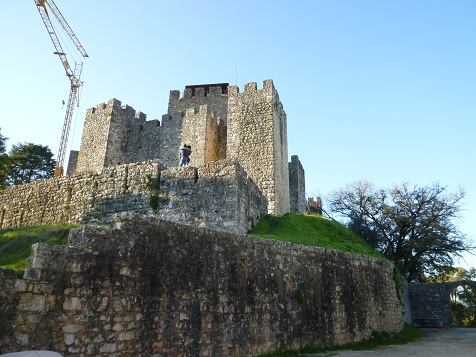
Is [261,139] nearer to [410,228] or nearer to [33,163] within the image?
[410,228]

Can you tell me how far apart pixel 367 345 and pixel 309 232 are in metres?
5.57

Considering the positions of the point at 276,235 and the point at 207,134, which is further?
the point at 207,134

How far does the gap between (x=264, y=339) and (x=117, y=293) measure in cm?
439

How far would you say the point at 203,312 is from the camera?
27.4ft

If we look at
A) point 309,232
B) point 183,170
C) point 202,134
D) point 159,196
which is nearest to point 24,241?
point 159,196

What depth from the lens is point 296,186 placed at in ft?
107

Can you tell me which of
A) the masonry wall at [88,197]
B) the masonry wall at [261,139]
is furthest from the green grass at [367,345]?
the masonry wall at [261,139]

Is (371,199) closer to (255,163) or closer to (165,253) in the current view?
(255,163)

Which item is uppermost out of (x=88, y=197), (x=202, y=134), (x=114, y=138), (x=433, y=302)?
(x=114, y=138)

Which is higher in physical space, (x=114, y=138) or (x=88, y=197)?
(x=114, y=138)

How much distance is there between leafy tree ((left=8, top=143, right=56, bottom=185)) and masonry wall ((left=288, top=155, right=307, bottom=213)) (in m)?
25.0

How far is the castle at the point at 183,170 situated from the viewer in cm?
1422

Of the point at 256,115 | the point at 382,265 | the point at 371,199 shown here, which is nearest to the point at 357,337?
the point at 382,265

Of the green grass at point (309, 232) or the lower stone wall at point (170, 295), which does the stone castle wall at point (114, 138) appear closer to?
the green grass at point (309, 232)
